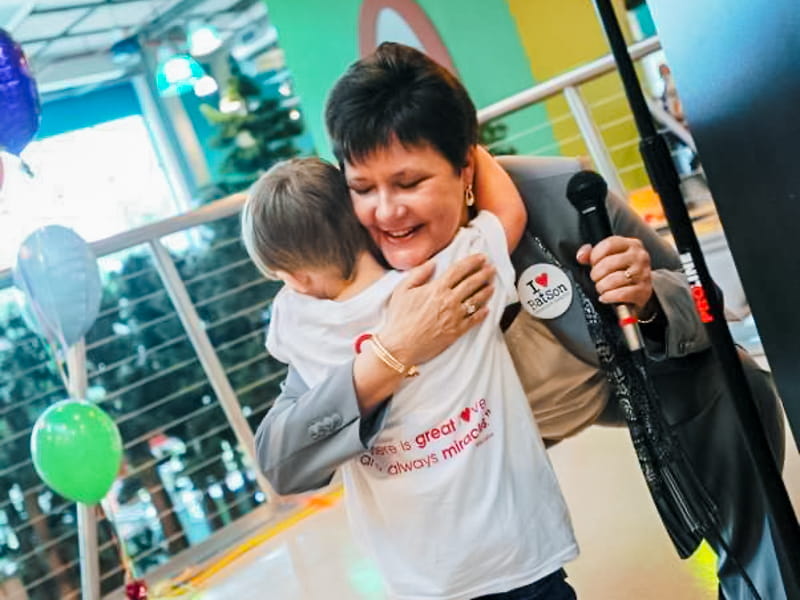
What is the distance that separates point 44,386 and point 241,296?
0.83 m

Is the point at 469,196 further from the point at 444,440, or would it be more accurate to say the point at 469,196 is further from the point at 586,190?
the point at 444,440

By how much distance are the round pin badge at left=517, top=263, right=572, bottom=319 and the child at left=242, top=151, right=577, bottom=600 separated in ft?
0.09

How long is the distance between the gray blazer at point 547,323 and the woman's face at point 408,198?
0.36 ft

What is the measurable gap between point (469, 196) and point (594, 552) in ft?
3.34

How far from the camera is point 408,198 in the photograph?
1.32 m

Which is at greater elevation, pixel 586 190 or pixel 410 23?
pixel 410 23

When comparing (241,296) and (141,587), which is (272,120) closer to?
(241,296)

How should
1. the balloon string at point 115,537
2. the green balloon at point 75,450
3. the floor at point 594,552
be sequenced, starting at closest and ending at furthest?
1. the floor at point 594,552
2. the green balloon at point 75,450
3. the balloon string at point 115,537

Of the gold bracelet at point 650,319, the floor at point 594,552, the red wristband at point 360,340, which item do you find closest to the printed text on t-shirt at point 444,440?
the red wristband at point 360,340

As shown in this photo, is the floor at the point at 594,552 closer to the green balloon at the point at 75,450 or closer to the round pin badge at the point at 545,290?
the green balloon at the point at 75,450

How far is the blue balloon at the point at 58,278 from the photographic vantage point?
9.20ft

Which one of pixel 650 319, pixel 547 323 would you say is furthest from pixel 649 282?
pixel 547 323

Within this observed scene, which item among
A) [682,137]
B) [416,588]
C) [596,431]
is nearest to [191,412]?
[596,431]

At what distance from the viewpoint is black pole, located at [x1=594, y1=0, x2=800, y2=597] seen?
1072mm
